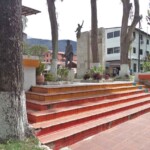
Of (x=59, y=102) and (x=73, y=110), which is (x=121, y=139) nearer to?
(x=73, y=110)

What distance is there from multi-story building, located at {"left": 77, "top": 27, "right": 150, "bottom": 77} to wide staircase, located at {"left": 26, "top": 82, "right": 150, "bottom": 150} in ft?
34.9

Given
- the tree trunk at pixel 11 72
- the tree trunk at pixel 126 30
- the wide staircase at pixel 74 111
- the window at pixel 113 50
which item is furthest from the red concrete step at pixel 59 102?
the window at pixel 113 50

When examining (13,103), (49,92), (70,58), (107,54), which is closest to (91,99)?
(49,92)

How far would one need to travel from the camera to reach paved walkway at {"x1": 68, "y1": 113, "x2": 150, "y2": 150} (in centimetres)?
406

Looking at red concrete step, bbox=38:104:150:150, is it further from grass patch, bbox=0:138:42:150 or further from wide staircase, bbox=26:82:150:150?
grass patch, bbox=0:138:42:150

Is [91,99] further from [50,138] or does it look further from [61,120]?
[50,138]

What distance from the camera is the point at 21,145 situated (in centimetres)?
321

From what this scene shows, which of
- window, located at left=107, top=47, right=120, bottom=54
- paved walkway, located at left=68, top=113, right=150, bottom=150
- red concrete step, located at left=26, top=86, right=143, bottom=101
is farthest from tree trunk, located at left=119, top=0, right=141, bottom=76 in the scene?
window, located at left=107, top=47, right=120, bottom=54

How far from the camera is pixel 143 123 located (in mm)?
5715

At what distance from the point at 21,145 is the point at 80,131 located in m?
1.49

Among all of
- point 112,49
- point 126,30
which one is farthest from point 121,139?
point 112,49

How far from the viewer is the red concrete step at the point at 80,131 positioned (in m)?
3.89

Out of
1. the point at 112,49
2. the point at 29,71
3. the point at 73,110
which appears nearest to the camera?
the point at 73,110

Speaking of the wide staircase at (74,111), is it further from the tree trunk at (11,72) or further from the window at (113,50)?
the window at (113,50)
